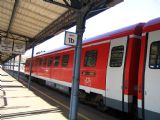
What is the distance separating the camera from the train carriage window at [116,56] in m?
11.4

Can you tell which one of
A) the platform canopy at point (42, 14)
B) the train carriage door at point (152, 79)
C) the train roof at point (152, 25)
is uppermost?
the platform canopy at point (42, 14)

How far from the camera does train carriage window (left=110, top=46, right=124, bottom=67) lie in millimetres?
11406

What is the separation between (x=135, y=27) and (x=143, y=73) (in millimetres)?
1933

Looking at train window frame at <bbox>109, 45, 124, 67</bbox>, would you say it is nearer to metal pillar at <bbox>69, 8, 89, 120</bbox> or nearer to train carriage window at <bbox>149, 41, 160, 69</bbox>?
metal pillar at <bbox>69, 8, 89, 120</bbox>

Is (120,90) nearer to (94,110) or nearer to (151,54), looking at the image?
(151,54)

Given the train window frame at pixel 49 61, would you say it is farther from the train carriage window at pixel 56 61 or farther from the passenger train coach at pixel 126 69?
the passenger train coach at pixel 126 69

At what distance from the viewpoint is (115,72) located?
11.5m

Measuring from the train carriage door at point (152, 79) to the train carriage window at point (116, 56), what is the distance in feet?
5.99

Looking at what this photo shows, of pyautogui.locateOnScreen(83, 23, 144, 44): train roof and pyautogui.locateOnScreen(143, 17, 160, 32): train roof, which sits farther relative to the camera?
pyautogui.locateOnScreen(83, 23, 144, 44): train roof

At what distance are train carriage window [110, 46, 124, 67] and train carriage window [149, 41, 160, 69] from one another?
1910mm

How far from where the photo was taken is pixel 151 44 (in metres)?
9.55

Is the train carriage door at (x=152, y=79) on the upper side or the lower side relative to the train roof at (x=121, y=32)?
lower

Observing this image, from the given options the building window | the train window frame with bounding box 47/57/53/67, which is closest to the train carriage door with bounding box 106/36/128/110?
the building window

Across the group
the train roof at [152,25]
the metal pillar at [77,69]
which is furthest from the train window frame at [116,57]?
the train roof at [152,25]
